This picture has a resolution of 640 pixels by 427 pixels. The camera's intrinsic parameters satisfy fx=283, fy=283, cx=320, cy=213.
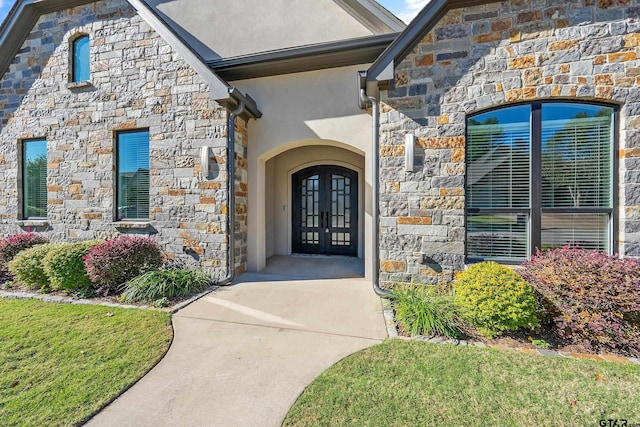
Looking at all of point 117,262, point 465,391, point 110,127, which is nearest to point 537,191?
point 465,391

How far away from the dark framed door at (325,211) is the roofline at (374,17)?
11.5 feet

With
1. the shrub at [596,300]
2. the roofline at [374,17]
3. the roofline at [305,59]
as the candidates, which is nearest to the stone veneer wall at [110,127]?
the roofline at [305,59]

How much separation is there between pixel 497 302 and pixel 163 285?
5175mm

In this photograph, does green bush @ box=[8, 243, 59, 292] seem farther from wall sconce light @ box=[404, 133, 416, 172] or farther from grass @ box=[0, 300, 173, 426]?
wall sconce light @ box=[404, 133, 416, 172]

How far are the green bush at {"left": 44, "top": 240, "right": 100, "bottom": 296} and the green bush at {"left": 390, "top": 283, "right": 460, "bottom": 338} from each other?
18.0ft

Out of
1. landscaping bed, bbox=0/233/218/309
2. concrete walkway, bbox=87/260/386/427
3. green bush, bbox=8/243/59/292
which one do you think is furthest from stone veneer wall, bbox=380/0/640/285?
green bush, bbox=8/243/59/292

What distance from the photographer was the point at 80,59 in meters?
6.80

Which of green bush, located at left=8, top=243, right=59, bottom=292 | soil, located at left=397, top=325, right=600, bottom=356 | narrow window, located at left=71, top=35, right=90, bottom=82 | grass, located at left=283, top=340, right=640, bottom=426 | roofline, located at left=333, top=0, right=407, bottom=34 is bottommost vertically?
grass, located at left=283, top=340, right=640, bottom=426

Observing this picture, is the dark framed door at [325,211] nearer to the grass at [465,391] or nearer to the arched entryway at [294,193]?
the arched entryway at [294,193]

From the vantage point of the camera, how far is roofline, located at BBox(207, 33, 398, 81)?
5.59m

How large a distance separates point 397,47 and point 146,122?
538cm

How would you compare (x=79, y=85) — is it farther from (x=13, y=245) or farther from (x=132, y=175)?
(x=13, y=245)

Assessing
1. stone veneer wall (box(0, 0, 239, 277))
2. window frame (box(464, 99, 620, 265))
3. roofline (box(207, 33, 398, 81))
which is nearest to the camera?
window frame (box(464, 99, 620, 265))

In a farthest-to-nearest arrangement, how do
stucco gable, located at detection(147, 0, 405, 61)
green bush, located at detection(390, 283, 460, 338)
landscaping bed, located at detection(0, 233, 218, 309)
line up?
1. stucco gable, located at detection(147, 0, 405, 61)
2. landscaping bed, located at detection(0, 233, 218, 309)
3. green bush, located at detection(390, 283, 460, 338)
